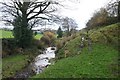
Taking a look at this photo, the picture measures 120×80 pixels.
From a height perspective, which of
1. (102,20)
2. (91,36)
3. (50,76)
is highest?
(102,20)

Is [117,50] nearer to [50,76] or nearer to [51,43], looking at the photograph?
[50,76]

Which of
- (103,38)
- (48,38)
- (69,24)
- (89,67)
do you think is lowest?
(89,67)

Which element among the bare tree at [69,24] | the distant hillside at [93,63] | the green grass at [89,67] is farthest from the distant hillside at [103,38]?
the bare tree at [69,24]

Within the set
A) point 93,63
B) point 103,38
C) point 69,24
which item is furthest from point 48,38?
point 93,63

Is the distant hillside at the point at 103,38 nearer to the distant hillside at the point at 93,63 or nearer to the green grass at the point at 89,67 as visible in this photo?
the distant hillside at the point at 93,63

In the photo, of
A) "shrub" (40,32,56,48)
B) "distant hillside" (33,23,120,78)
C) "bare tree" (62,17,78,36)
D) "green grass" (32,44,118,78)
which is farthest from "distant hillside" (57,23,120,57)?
"shrub" (40,32,56,48)

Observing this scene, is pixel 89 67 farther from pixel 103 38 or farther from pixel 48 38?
pixel 48 38

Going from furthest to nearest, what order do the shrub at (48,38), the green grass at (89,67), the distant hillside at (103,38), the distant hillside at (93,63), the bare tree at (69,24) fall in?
the shrub at (48,38), the bare tree at (69,24), the distant hillside at (103,38), the distant hillside at (93,63), the green grass at (89,67)

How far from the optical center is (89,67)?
16.0 m

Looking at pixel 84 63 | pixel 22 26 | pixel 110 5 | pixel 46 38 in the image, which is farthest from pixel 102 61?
pixel 46 38

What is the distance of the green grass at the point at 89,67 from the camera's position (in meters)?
14.5

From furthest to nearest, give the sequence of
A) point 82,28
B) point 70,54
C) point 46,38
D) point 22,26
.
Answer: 1. point 46,38
2. point 82,28
3. point 22,26
4. point 70,54

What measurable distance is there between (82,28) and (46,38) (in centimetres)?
847

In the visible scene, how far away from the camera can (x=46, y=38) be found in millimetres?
43031
